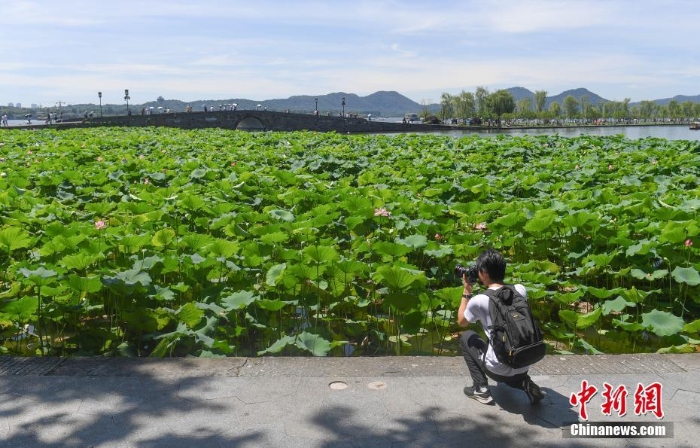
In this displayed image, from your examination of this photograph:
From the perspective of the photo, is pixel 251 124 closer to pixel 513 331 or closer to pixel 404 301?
pixel 404 301

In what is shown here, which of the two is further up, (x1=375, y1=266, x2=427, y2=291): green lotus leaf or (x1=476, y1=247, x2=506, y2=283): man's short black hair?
(x1=476, y1=247, x2=506, y2=283): man's short black hair

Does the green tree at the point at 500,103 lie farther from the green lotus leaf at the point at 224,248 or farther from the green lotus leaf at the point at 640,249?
the green lotus leaf at the point at 224,248

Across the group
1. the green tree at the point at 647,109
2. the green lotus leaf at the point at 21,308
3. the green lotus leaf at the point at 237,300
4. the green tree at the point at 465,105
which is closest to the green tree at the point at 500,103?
the green tree at the point at 465,105

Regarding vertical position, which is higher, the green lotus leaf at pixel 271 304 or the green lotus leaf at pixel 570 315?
the green lotus leaf at pixel 271 304

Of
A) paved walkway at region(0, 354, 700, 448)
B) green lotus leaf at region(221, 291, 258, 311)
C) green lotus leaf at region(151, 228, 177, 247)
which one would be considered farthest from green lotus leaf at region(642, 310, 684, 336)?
green lotus leaf at region(151, 228, 177, 247)

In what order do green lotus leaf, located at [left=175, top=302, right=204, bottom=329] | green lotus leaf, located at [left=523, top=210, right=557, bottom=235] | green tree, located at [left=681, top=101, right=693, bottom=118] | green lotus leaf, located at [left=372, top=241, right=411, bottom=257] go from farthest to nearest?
green tree, located at [left=681, top=101, right=693, bottom=118] < green lotus leaf, located at [left=523, top=210, right=557, bottom=235] < green lotus leaf, located at [left=372, top=241, right=411, bottom=257] < green lotus leaf, located at [left=175, top=302, right=204, bottom=329]

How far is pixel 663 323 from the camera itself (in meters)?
3.87

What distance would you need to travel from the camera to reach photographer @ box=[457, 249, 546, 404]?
3018mm

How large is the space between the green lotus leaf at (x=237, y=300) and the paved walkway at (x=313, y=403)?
0.51 m

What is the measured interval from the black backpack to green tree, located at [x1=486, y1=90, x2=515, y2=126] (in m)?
101

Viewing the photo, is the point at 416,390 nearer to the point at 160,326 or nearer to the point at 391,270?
the point at 391,270

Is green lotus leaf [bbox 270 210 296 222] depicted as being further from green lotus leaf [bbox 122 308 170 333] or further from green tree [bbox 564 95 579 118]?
green tree [bbox 564 95 579 118]

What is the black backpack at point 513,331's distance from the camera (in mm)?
2883

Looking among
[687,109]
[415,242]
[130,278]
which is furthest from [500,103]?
[130,278]
